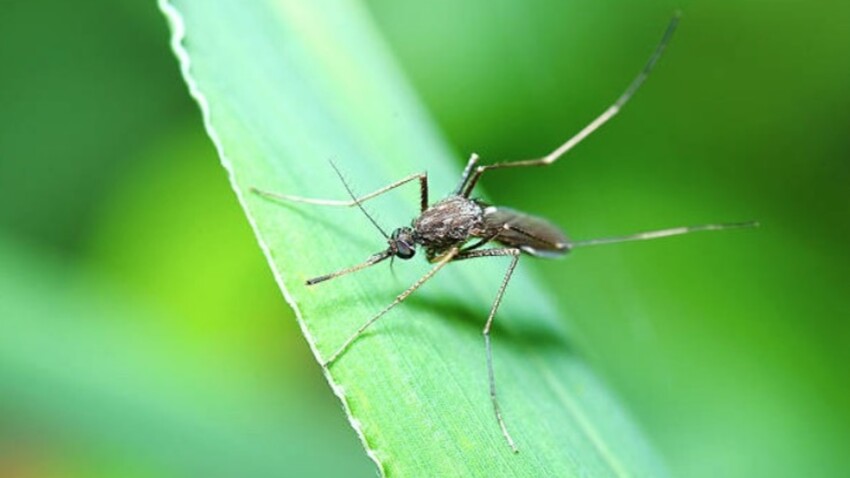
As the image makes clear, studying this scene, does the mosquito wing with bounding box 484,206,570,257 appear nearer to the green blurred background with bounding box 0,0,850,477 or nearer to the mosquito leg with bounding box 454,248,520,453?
the mosquito leg with bounding box 454,248,520,453

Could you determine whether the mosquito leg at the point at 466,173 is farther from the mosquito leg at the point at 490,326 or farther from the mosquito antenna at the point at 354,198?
the mosquito antenna at the point at 354,198

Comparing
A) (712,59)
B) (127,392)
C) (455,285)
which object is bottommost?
(712,59)

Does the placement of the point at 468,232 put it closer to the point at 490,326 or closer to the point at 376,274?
the point at 490,326

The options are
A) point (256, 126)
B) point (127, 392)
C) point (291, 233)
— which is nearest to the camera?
point (291, 233)

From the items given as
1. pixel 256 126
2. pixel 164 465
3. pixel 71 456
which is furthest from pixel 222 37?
pixel 71 456

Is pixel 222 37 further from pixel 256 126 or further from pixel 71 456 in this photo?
pixel 71 456

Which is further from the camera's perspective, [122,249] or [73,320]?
[122,249]

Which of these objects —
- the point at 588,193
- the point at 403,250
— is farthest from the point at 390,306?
the point at 588,193

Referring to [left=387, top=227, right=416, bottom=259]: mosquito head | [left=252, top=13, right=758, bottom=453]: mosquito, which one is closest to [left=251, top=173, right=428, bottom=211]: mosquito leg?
[left=252, top=13, right=758, bottom=453]: mosquito
